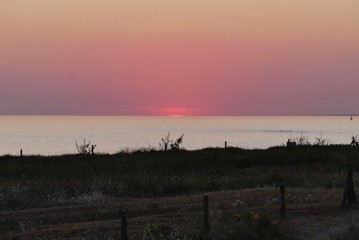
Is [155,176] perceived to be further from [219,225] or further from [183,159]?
[219,225]

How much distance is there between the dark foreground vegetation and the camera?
84.3 feet

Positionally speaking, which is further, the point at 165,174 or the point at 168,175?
the point at 165,174

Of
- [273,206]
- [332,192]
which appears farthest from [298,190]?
[273,206]

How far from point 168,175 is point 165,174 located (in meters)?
1.06

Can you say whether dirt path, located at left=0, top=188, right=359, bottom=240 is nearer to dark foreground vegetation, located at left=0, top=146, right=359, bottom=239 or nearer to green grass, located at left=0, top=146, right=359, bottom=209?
dark foreground vegetation, located at left=0, top=146, right=359, bottom=239

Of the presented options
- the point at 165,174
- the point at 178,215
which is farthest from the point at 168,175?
the point at 178,215

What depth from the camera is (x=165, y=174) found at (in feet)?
114

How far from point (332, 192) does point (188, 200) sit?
256 inches

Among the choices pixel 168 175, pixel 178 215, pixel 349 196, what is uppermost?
pixel 168 175

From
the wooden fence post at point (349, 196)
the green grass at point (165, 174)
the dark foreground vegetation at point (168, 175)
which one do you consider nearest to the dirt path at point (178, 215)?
the wooden fence post at point (349, 196)

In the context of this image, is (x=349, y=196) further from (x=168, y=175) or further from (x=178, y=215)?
(x=168, y=175)

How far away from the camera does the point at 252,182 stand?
30.0 m

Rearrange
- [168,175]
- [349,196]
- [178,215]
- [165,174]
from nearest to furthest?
[349,196], [178,215], [168,175], [165,174]

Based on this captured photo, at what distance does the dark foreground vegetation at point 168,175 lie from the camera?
25688 millimetres
